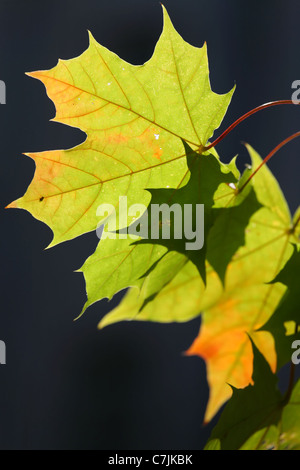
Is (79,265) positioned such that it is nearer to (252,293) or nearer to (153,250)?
(252,293)

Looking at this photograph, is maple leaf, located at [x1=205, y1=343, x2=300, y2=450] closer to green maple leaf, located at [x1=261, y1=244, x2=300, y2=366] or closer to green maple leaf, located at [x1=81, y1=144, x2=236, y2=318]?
green maple leaf, located at [x1=261, y1=244, x2=300, y2=366]

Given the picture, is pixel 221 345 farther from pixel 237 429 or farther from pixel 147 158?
pixel 147 158

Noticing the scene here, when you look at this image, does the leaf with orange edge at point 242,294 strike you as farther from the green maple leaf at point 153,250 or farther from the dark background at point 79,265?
the dark background at point 79,265

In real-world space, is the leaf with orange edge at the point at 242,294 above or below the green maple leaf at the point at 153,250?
below

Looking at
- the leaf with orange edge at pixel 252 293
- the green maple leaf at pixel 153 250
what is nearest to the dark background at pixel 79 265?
the leaf with orange edge at pixel 252 293

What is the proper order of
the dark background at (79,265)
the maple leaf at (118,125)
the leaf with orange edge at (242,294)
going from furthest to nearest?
the dark background at (79,265)
the leaf with orange edge at (242,294)
the maple leaf at (118,125)

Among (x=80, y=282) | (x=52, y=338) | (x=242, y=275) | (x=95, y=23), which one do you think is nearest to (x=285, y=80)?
(x=95, y=23)

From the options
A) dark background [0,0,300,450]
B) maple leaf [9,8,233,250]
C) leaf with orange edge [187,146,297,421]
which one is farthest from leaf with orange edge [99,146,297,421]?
dark background [0,0,300,450]
